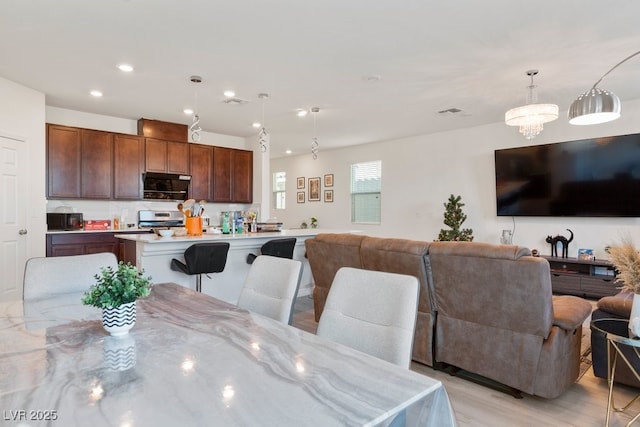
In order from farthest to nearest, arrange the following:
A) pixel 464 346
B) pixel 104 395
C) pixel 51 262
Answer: pixel 464 346 < pixel 51 262 < pixel 104 395

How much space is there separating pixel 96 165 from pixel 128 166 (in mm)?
429

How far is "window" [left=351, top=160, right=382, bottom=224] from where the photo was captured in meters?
7.86

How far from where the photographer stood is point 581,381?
2553 millimetres

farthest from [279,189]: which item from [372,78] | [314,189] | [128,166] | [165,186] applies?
[372,78]

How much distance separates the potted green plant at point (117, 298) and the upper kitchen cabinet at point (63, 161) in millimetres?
4812

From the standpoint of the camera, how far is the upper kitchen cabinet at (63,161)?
5105mm

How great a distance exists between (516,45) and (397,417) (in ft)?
→ 11.3

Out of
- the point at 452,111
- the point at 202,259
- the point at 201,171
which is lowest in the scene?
the point at 202,259

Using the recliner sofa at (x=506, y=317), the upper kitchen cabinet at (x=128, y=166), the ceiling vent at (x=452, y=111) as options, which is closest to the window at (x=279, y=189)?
the upper kitchen cabinet at (x=128, y=166)

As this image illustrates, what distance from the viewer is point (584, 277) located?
4926mm

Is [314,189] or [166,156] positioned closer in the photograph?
[166,156]

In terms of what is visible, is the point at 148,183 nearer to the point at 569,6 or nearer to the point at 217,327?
the point at 217,327

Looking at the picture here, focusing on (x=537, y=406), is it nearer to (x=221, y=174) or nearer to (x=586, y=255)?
(x=586, y=255)

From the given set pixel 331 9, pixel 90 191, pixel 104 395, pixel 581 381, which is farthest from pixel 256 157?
pixel 104 395
